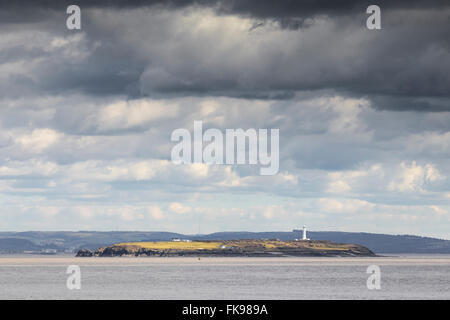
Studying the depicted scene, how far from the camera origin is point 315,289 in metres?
152
